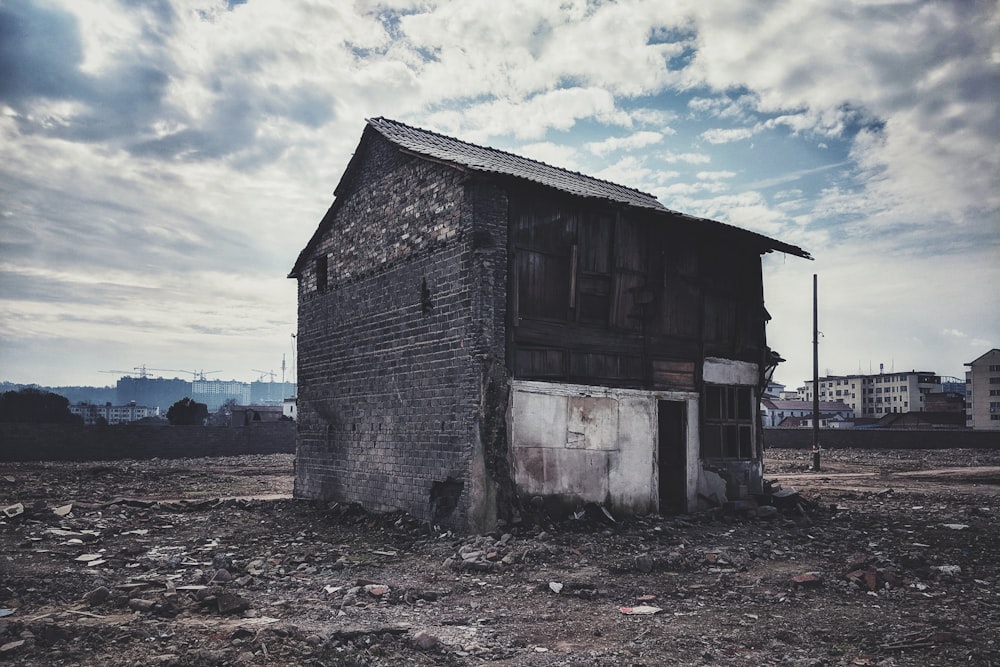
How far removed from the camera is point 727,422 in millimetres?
13180

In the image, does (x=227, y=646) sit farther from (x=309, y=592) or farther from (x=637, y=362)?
(x=637, y=362)

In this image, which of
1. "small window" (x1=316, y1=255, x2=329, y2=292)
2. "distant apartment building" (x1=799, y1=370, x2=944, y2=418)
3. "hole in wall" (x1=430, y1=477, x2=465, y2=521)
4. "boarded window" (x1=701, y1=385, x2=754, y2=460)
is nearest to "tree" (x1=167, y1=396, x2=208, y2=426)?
"small window" (x1=316, y1=255, x2=329, y2=292)

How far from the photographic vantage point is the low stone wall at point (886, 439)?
34.8m

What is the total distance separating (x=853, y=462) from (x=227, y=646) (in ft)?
91.7

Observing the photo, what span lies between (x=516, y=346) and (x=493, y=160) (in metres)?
4.52

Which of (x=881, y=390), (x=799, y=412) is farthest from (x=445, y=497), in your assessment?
(x=881, y=390)

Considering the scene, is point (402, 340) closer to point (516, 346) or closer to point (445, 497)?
point (516, 346)

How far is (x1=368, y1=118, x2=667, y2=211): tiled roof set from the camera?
11391 millimetres

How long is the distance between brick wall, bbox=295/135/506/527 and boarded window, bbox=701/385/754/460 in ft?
15.6

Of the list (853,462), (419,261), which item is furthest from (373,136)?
(853,462)

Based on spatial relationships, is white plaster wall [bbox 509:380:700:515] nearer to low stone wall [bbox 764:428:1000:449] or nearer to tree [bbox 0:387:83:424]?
low stone wall [bbox 764:428:1000:449]

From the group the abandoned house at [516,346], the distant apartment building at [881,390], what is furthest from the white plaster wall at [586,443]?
the distant apartment building at [881,390]

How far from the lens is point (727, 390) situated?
1334 centimetres

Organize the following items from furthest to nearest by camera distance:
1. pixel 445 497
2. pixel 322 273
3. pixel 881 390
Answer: pixel 881 390
pixel 322 273
pixel 445 497
